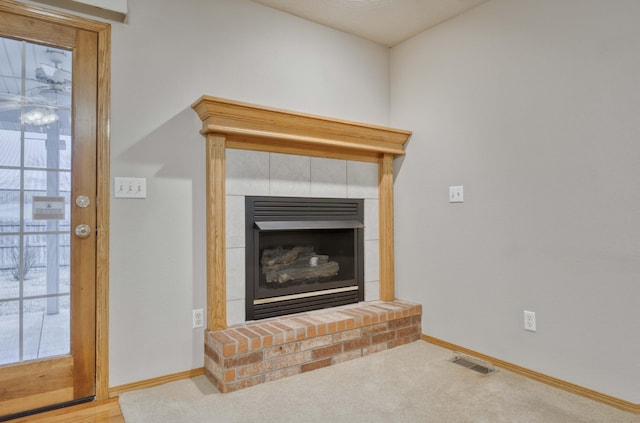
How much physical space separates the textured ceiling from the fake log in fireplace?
1366mm

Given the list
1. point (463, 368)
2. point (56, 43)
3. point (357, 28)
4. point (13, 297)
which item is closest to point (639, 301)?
point (463, 368)

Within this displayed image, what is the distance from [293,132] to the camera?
8.88 feet

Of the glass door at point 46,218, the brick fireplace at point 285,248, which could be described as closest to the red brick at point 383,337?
the brick fireplace at point 285,248

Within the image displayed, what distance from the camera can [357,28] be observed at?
10.3 feet

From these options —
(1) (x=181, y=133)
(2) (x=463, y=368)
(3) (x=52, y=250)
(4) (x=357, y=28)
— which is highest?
(4) (x=357, y=28)

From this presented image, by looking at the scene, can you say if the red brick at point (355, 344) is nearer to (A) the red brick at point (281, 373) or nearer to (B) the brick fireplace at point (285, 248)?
(B) the brick fireplace at point (285, 248)

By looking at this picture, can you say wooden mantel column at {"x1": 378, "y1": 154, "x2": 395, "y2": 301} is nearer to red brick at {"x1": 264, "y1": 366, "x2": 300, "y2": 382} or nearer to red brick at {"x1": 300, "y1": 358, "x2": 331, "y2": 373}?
red brick at {"x1": 300, "y1": 358, "x2": 331, "y2": 373}

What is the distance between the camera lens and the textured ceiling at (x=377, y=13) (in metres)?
2.74

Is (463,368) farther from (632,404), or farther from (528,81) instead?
(528,81)

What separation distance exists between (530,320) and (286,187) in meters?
1.80

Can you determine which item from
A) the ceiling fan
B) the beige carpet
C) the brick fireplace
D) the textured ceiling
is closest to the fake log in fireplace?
the brick fireplace

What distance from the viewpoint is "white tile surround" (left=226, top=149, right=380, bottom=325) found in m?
2.57

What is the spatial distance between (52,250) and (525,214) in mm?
2734

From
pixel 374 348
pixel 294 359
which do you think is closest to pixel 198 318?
pixel 294 359
